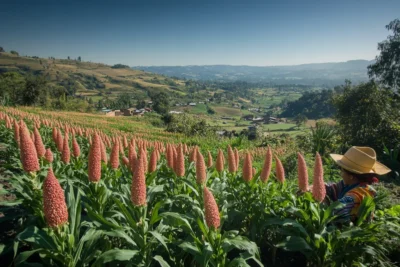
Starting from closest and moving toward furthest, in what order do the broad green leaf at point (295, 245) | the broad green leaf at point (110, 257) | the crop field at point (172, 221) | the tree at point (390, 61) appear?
the broad green leaf at point (110, 257), the crop field at point (172, 221), the broad green leaf at point (295, 245), the tree at point (390, 61)

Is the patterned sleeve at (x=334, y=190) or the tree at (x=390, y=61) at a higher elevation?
the tree at (x=390, y=61)

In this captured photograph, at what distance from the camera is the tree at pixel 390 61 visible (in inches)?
1129

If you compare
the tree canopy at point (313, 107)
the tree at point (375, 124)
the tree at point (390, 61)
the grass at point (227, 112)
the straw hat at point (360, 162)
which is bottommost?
the grass at point (227, 112)

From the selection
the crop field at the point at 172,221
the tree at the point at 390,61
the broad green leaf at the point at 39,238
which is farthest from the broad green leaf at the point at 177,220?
the tree at the point at 390,61

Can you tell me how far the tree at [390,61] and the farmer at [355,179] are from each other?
31.2m

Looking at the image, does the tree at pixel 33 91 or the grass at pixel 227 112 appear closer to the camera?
the tree at pixel 33 91

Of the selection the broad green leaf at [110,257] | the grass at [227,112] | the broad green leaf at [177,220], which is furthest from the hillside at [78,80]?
the broad green leaf at [110,257]

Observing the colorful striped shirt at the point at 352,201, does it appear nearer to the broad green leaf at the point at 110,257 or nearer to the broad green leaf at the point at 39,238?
the broad green leaf at the point at 110,257

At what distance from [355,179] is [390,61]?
108 ft

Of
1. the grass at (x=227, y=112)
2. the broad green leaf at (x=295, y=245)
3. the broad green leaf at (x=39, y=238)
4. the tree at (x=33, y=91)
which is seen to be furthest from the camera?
the grass at (x=227, y=112)

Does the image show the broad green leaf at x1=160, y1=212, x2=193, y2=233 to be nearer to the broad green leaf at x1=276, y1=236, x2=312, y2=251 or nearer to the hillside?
the broad green leaf at x1=276, y1=236, x2=312, y2=251

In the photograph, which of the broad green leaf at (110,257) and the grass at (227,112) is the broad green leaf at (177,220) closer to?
the broad green leaf at (110,257)

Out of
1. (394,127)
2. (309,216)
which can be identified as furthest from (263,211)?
(394,127)

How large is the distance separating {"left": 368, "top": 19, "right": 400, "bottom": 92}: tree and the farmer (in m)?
31.2
